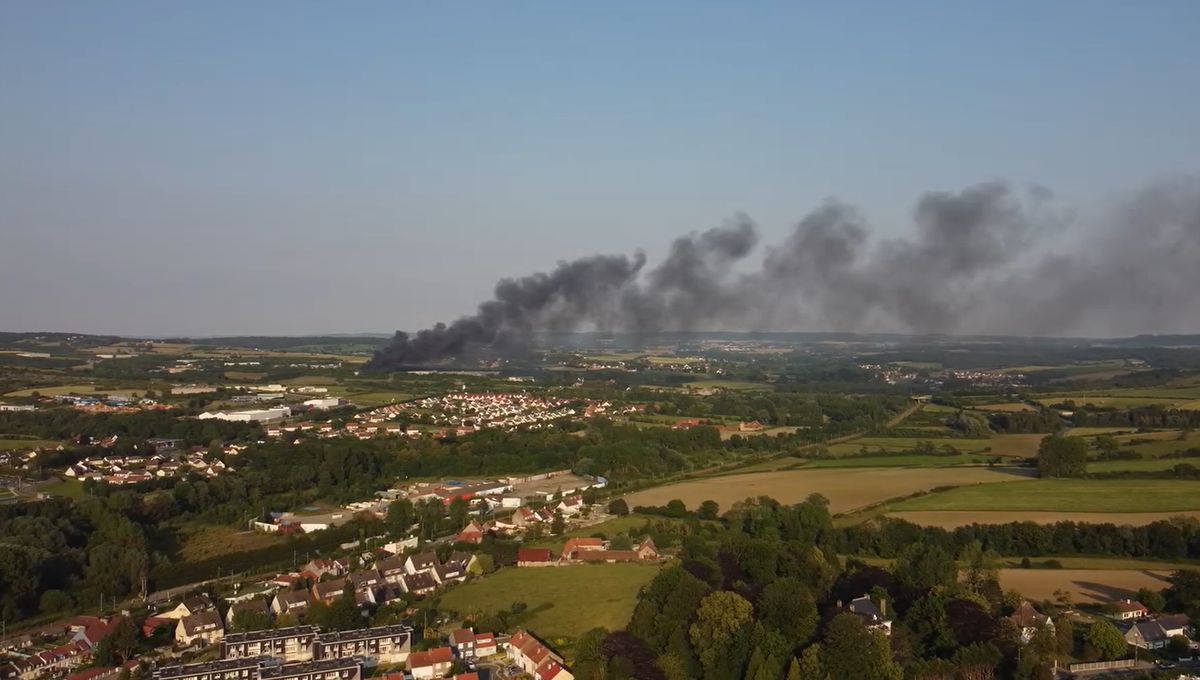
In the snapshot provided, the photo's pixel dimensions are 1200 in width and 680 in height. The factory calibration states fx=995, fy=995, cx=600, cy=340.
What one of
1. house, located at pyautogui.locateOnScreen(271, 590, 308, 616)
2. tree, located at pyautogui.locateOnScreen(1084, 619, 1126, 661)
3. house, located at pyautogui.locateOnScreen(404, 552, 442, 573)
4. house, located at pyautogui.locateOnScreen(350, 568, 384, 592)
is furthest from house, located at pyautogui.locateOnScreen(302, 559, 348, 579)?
tree, located at pyautogui.locateOnScreen(1084, 619, 1126, 661)

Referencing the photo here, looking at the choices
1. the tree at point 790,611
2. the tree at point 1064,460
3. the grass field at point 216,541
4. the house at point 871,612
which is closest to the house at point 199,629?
the grass field at point 216,541

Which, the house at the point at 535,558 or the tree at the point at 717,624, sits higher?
the tree at the point at 717,624

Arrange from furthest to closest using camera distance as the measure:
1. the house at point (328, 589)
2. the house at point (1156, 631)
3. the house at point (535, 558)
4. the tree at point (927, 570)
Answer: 1. the house at point (535, 558)
2. the house at point (328, 589)
3. the tree at point (927, 570)
4. the house at point (1156, 631)

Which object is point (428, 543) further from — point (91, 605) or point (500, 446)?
point (500, 446)

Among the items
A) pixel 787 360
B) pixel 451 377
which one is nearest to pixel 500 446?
pixel 451 377

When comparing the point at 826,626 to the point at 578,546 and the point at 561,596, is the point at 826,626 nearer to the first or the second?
the point at 561,596

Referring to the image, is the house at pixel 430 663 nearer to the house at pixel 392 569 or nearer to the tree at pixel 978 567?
the house at pixel 392 569

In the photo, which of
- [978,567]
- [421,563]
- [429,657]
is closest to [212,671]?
[429,657]
